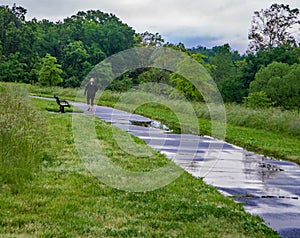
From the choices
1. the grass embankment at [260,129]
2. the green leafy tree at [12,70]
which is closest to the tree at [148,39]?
the green leafy tree at [12,70]

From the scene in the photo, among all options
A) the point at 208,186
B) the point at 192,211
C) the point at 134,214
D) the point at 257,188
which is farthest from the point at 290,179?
the point at 134,214

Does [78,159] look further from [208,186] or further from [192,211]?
[192,211]

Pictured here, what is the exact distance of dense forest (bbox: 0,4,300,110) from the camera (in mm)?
42219

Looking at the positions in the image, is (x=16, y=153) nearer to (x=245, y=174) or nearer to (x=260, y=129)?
(x=245, y=174)

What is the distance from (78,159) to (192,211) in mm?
3915

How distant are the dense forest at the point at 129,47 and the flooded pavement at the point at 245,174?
25.2 meters

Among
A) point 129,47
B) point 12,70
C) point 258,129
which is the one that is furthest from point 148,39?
point 258,129

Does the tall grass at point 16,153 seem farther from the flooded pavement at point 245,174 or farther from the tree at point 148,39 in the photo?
the tree at point 148,39

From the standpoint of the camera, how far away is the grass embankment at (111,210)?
196 inches

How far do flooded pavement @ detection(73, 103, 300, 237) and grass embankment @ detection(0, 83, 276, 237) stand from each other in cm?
41

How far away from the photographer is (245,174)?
9.25m

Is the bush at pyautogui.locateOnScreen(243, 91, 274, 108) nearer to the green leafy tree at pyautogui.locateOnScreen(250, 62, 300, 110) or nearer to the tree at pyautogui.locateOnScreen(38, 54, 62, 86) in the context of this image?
the green leafy tree at pyautogui.locateOnScreen(250, 62, 300, 110)

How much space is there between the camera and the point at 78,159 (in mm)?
9156

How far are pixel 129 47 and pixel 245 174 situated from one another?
67.5 meters
